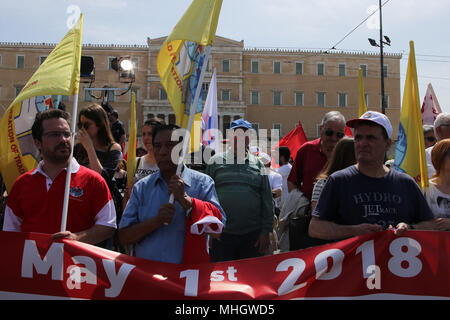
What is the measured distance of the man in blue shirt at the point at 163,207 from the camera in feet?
10.3

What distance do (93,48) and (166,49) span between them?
6402 cm

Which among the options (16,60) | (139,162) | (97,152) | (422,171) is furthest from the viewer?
(16,60)

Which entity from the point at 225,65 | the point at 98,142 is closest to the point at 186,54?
the point at 98,142

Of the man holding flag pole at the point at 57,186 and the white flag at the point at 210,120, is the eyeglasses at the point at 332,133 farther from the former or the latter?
the white flag at the point at 210,120

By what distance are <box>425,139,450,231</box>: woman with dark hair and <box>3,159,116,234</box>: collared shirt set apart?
2485 mm

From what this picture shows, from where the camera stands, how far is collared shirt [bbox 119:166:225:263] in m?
3.26

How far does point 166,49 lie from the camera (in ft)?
11.1

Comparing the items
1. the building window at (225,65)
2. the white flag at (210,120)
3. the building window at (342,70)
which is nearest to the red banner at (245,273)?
the white flag at (210,120)

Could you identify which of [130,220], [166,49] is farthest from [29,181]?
[166,49]

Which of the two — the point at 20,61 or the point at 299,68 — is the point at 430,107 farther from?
the point at 20,61

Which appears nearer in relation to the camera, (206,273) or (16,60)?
(206,273)

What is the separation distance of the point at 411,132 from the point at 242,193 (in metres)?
1.66
